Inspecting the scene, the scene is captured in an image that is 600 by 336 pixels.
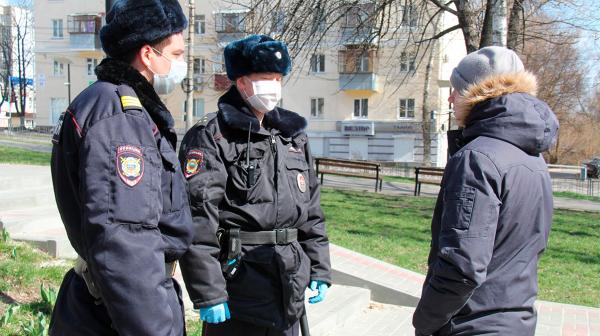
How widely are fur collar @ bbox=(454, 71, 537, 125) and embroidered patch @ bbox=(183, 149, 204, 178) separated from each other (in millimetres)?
1195

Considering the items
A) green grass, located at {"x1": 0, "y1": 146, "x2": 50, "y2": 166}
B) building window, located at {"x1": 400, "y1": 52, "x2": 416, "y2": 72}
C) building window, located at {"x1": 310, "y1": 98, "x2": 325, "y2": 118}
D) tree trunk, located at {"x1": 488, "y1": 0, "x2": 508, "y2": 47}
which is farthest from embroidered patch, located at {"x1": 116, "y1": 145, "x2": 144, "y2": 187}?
building window, located at {"x1": 310, "y1": 98, "x2": 325, "y2": 118}

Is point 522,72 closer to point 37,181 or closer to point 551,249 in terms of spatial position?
point 551,249

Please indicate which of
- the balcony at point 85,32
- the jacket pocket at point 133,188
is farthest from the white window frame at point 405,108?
the jacket pocket at point 133,188

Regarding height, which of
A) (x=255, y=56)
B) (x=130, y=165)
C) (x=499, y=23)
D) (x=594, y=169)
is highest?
(x=499, y=23)

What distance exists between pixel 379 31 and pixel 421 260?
6.27m

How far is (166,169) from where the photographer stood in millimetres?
2018

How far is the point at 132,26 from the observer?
2049mm

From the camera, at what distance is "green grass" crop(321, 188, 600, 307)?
6605 mm

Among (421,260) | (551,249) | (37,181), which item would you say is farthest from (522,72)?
(37,181)

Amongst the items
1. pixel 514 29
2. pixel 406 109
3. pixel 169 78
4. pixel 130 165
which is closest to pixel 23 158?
pixel 514 29

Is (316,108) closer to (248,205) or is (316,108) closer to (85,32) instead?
(85,32)

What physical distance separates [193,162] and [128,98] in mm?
838

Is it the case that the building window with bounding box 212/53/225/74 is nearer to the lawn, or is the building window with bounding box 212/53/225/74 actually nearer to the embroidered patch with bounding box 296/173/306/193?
the lawn

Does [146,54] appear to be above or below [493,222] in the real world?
above
